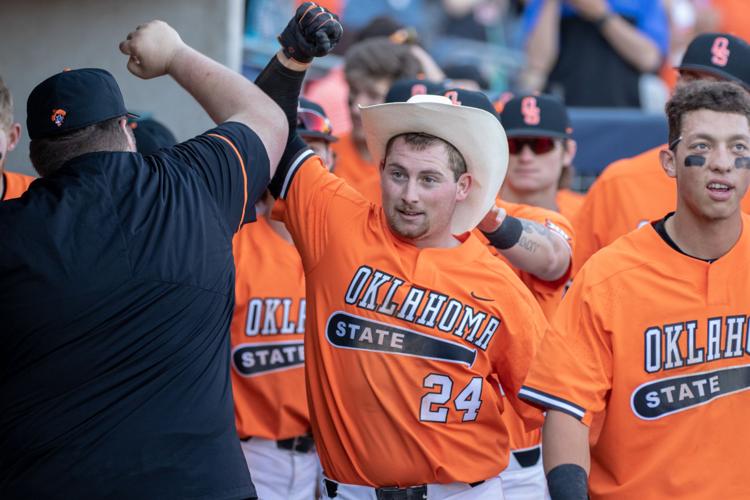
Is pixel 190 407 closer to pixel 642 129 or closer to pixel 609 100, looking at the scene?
pixel 642 129

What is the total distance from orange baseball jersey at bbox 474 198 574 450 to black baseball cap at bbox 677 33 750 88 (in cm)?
106

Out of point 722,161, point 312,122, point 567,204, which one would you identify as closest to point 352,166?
point 567,204

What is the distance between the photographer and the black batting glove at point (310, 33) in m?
3.73

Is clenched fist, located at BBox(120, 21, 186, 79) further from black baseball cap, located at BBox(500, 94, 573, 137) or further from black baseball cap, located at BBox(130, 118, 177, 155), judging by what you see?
black baseball cap, located at BBox(500, 94, 573, 137)

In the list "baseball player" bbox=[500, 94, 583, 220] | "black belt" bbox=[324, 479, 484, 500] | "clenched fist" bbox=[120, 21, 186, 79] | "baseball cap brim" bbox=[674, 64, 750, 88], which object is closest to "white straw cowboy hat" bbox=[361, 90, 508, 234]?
"clenched fist" bbox=[120, 21, 186, 79]

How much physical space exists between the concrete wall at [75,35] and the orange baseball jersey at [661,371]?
304 centimetres

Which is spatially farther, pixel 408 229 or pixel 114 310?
pixel 408 229

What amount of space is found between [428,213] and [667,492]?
48.7 inches

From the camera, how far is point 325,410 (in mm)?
3992

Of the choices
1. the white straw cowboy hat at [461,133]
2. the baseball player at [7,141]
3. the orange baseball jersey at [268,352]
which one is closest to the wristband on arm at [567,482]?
the white straw cowboy hat at [461,133]

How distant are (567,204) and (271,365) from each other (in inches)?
83.6

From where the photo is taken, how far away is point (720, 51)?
5211 mm

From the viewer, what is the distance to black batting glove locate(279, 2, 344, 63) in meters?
3.73

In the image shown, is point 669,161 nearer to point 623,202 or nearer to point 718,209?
point 718,209
